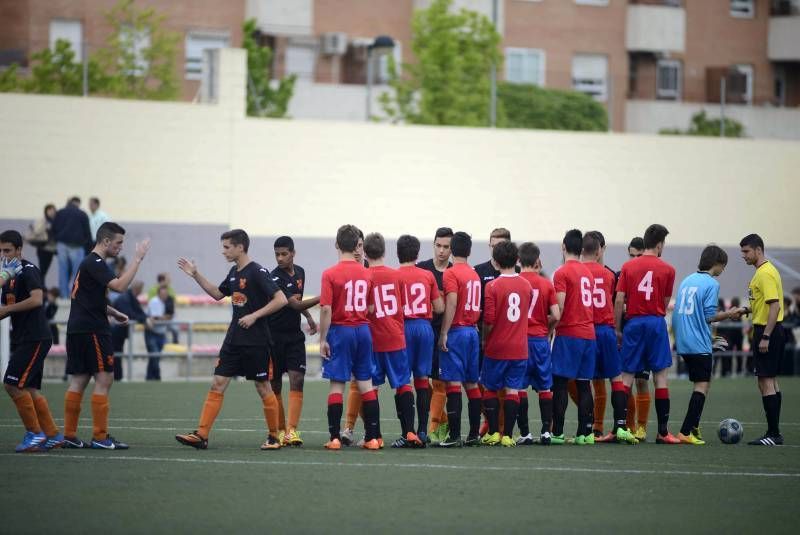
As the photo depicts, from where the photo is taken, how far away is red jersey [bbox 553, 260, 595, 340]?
1445 centimetres

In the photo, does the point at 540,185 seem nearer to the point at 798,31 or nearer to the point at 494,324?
the point at 798,31

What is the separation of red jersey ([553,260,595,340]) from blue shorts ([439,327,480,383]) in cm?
104

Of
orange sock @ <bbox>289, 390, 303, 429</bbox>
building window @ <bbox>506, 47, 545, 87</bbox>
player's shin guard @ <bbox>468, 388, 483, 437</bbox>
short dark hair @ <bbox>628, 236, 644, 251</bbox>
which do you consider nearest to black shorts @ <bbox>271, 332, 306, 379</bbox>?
orange sock @ <bbox>289, 390, 303, 429</bbox>

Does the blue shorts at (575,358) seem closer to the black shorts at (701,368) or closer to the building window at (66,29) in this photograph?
the black shorts at (701,368)

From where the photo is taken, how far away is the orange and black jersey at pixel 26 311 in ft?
43.0

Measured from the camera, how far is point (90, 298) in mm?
13273

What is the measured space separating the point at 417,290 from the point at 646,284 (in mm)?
2444

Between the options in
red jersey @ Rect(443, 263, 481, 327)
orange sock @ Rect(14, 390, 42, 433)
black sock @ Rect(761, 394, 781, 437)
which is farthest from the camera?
black sock @ Rect(761, 394, 781, 437)

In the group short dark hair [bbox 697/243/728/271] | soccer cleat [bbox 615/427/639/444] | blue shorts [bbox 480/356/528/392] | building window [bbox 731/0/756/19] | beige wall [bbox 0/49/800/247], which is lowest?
soccer cleat [bbox 615/427/639/444]

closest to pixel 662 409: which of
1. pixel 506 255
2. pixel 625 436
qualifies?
pixel 625 436

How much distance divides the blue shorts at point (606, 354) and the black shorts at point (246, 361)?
138 inches

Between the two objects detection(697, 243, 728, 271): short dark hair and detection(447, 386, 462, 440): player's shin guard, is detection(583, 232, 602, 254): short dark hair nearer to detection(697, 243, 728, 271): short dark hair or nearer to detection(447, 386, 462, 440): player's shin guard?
detection(697, 243, 728, 271): short dark hair

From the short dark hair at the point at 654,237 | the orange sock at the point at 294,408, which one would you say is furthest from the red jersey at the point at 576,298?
the orange sock at the point at 294,408

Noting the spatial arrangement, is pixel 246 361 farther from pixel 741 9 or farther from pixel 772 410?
pixel 741 9
